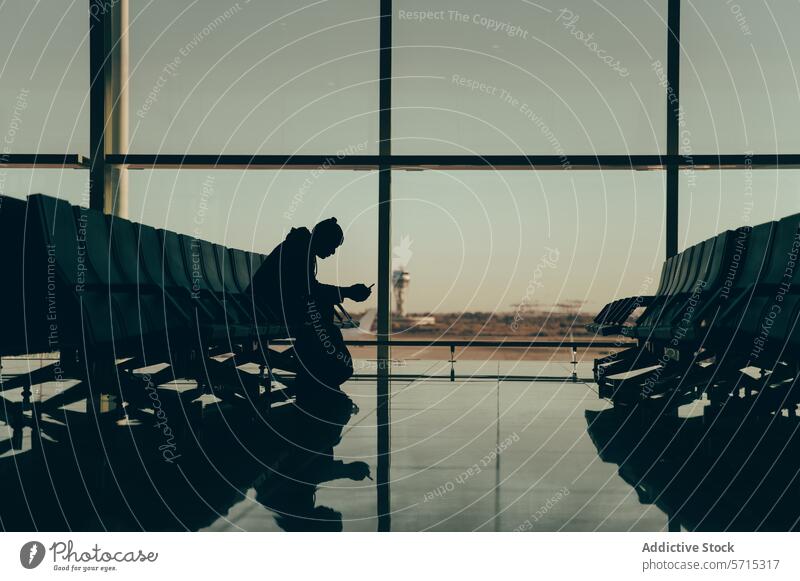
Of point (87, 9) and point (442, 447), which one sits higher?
point (87, 9)

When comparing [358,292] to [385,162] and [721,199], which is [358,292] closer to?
[385,162]

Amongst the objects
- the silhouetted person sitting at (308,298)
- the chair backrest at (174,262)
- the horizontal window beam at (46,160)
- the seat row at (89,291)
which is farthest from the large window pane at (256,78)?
the seat row at (89,291)

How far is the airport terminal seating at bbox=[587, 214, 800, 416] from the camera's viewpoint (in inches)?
129

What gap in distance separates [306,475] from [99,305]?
113 centimetres

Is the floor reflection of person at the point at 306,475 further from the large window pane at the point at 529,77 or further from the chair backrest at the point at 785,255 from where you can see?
the large window pane at the point at 529,77

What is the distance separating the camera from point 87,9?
7.62 metres

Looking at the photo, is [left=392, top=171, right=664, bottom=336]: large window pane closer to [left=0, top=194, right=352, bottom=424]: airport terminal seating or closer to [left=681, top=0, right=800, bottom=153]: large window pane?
[left=681, top=0, right=800, bottom=153]: large window pane

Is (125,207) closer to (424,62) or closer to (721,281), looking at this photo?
(424,62)

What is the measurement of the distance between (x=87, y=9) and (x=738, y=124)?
593 centimetres

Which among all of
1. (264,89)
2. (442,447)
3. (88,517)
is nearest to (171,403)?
(442,447)

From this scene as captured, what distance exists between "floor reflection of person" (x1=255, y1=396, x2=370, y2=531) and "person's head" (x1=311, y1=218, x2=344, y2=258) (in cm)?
120

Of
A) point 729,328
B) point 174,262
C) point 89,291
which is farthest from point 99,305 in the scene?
point 729,328

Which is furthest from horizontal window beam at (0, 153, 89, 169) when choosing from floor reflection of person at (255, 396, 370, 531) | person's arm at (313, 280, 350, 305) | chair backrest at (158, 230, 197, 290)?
floor reflection of person at (255, 396, 370, 531)

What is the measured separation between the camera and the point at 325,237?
5.00m
